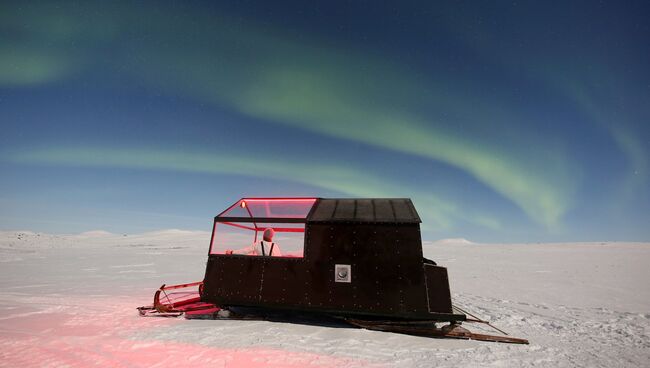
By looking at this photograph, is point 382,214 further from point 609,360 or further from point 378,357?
point 609,360

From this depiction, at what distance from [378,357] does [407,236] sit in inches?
116

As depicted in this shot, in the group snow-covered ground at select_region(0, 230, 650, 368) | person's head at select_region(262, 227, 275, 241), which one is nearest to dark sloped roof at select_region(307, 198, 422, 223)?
person's head at select_region(262, 227, 275, 241)

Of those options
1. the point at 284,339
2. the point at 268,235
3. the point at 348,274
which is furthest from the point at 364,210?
the point at 284,339

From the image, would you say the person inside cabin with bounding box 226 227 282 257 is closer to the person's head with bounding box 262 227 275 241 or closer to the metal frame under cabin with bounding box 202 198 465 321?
the person's head with bounding box 262 227 275 241

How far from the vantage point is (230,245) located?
27.8 ft

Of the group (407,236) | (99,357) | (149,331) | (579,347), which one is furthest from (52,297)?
(579,347)

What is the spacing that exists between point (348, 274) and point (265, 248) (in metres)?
2.38

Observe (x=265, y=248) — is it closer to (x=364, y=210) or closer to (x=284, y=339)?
(x=284, y=339)

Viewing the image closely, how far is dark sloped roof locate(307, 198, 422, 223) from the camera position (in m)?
7.66

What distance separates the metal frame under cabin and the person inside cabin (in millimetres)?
198

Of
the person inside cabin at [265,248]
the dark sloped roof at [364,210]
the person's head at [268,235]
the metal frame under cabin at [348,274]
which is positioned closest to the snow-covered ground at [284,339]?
the metal frame under cabin at [348,274]

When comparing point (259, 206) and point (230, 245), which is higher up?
point (259, 206)

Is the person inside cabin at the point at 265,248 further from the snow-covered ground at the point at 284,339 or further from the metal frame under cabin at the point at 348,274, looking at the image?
the snow-covered ground at the point at 284,339

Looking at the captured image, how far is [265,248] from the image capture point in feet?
26.1
